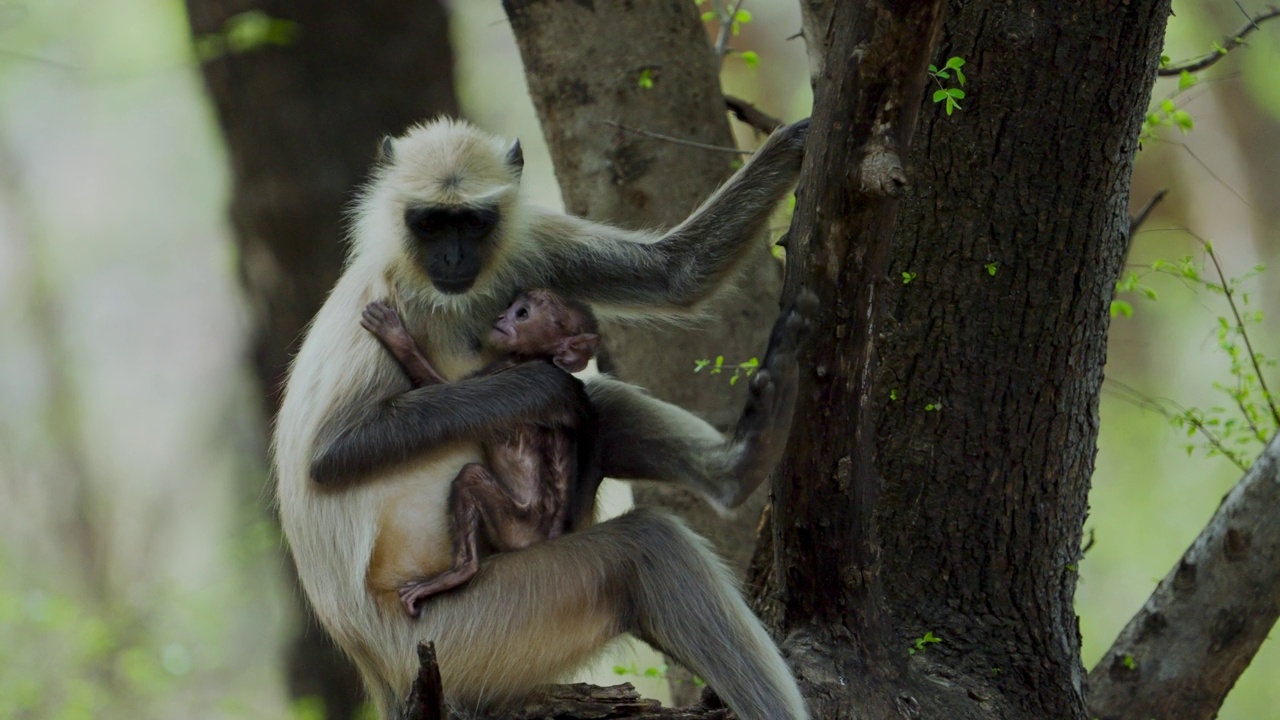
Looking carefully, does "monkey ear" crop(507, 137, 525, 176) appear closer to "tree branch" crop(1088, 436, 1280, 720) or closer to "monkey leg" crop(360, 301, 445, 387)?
"monkey leg" crop(360, 301, 445, 387)

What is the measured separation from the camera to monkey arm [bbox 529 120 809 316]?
3.82 metres

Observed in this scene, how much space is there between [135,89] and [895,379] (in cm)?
1161

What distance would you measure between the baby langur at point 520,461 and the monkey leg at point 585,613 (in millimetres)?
107

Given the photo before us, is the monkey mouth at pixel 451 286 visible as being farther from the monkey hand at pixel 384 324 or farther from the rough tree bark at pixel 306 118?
the rough tree bark at pixel 306 118

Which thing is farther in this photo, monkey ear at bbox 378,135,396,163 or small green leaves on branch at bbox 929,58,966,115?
monkey ear at bbox 378,135,396,163

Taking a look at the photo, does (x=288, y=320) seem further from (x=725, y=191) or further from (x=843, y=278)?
(x=843, y=278)

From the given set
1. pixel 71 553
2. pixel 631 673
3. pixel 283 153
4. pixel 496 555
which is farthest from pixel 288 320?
pixel 71 553

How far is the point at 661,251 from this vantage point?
402cm

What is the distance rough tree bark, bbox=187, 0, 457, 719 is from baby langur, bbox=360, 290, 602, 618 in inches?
105

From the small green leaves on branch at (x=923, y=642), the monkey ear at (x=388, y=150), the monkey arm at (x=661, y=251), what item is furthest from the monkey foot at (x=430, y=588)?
the monkey ear at (x=388, y=150)

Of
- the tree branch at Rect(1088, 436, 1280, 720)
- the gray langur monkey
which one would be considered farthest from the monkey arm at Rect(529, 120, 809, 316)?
the tree branch at Rect(1088, 436, 1280, 720)

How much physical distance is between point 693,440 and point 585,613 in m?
0.67

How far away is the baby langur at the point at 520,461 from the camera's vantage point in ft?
11.6

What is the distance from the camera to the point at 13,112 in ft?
39.4
